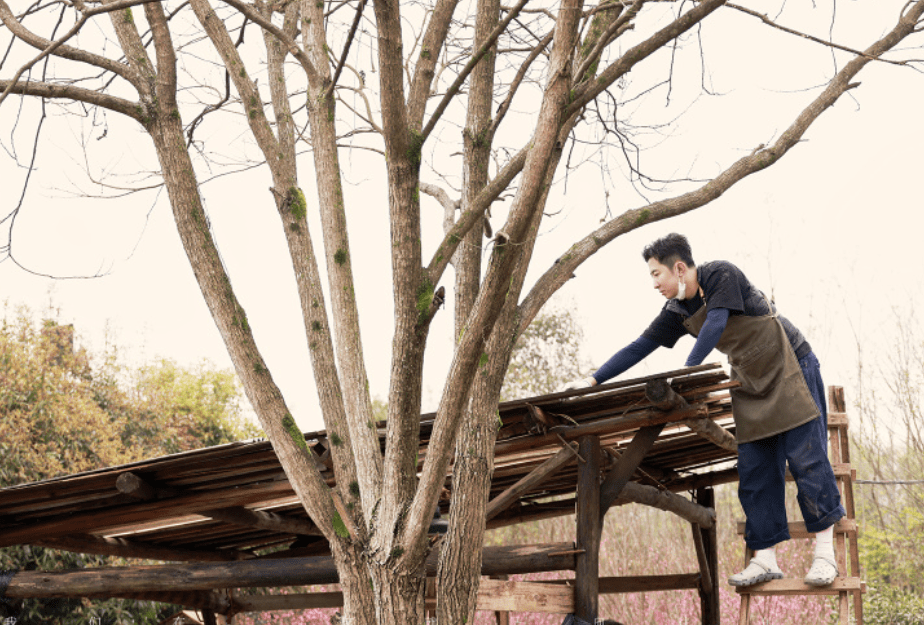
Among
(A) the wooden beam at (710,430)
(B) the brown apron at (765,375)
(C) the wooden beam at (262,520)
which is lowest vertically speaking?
(C) the wooden beam at (262,520)

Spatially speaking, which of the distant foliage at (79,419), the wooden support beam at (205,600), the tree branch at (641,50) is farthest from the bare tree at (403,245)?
the distant foliage at (79,419)

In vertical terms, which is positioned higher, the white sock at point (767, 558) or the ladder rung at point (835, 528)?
the ladder rung at point (835, 528)

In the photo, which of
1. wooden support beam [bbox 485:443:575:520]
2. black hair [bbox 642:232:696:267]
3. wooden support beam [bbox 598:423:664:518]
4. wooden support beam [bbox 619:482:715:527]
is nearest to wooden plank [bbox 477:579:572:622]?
wooden support beam [bbox 485:443:575:520]

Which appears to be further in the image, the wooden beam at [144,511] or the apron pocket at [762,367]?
the wooden beam at [144,511]

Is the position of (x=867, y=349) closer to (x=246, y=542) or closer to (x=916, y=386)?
(x=916, y=386)

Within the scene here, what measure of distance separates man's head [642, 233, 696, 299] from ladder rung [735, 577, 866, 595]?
1.58 metres

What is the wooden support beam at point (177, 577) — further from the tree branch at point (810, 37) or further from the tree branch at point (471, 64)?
the tree branch at point (810, 37)

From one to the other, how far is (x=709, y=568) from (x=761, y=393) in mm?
2551

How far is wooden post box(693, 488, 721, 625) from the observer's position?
635cm

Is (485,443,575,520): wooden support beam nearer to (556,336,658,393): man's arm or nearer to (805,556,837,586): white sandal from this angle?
(556,336,658,393): man's arm

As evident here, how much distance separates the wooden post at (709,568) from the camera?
6.35 m

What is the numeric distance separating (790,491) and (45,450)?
10516mm

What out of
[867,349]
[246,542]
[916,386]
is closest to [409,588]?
[246,542]

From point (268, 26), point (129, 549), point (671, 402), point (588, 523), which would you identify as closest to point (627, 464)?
point (588, 523)
